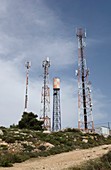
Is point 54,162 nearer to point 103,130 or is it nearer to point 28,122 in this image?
point 103,130

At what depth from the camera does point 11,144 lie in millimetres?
28109

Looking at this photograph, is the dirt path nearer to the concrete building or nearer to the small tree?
the concrete building

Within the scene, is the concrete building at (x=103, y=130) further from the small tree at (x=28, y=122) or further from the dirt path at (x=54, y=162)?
the dirt path at (x=54, y=162)

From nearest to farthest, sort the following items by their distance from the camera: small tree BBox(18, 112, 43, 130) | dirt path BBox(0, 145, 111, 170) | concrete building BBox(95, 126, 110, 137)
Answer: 1. dirt path BBox(0, 145, 111, 170)
2. concrete building BBox(95, 126, 110, 137)
3. small tree BBox(18, 112, 43, 130)

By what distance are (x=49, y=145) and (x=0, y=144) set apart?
5.24m

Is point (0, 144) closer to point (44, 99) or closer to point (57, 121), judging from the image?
point (44, 99)

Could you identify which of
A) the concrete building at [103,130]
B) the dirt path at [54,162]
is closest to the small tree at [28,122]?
the concrete building at [103,130]

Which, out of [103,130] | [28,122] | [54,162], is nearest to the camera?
[54,162]

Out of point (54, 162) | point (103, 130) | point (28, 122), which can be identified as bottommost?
point (54, 162)

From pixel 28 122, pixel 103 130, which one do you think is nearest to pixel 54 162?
pixel 103 130

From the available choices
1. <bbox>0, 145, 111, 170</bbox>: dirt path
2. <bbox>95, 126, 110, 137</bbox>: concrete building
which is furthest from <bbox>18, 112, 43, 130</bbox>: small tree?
<bbox>0, 145, 111, 170</bbox>: dirt path

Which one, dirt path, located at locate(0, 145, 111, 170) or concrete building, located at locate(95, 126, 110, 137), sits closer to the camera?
dirt path, located at locate(0, 145, 111, 170)

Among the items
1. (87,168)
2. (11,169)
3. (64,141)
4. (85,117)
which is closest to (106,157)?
(87,168)

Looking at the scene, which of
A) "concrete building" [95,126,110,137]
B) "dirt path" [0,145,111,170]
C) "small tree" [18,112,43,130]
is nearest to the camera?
"dirt path" [0,145,111,170]
